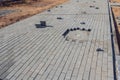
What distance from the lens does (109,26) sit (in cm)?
2084

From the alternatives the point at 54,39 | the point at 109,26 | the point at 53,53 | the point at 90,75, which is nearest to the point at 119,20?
the point at 109,26

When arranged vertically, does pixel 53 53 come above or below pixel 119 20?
above

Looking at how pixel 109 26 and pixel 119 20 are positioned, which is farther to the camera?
pixel 119 20

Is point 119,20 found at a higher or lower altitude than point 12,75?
lower

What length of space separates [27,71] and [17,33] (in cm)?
848

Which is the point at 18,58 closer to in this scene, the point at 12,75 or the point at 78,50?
the point at 12,75

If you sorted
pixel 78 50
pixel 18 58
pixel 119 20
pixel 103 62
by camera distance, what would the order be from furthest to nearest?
pixel 119 20 → pixel 78 50 → pixel 18 58 → pixel 103 62

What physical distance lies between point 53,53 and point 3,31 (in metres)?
8.10

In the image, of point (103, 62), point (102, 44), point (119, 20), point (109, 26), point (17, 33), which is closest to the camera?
point (103, 62)

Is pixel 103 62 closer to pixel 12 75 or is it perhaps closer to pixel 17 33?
pixel 12 75

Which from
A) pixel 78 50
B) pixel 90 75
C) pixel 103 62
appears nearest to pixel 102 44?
pixel 78 50

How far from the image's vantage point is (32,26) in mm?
21297

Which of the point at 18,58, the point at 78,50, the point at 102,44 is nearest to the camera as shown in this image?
the point at 18,58

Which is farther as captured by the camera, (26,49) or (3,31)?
(3,31)
